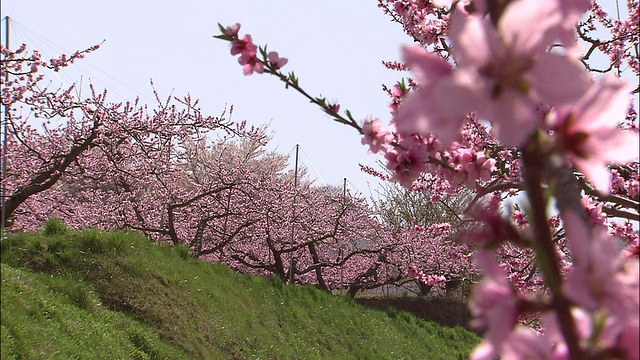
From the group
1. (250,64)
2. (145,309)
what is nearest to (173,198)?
(145,309)

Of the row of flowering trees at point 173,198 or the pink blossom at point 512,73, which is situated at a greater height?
the row of flowering trees at point 173,198

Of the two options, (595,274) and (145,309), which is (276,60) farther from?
(145,309)

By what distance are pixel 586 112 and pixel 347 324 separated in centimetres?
1019

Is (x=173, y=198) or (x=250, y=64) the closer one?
(x=250, y=64)

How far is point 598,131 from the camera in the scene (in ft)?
2.29

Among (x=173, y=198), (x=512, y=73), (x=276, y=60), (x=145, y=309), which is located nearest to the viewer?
(x=512, y=73)

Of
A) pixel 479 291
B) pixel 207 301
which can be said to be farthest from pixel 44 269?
pixel 479 291

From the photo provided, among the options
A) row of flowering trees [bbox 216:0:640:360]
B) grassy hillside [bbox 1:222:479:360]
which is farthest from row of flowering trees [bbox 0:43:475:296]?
row of flowering trees [bbox 216:0:640:360]

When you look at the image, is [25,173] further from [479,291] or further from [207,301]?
[479,291]

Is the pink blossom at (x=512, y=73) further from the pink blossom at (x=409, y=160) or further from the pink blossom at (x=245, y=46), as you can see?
the pink blossom at (x=245, y=46)

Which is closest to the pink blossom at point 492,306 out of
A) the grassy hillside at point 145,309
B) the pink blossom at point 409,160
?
the pink blossom at point 409,160

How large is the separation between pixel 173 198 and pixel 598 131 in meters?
11.9

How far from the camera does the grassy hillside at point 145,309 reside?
16.9ft

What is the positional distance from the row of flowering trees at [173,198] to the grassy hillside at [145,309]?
194cm
